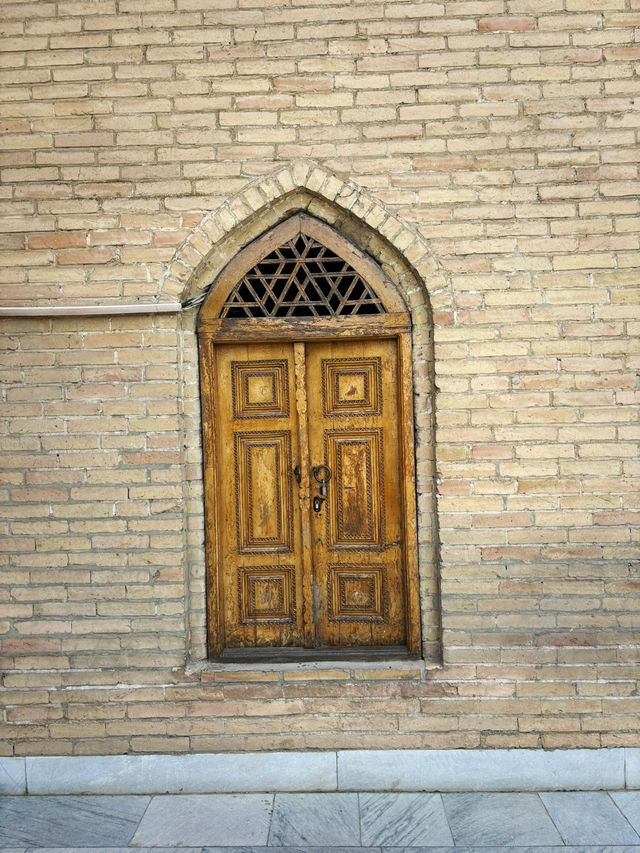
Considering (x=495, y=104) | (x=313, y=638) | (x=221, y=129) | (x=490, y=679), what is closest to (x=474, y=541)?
(x=490, y=679)

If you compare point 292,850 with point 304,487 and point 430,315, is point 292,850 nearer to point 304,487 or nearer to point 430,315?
point 304,487

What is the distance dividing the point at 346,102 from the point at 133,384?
5.93ft

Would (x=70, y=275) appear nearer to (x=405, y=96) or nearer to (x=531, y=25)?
(x=405, y=96)

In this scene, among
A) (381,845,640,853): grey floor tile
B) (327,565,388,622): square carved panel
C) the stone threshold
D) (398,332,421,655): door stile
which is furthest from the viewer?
(327,565,388,622): square carved panel

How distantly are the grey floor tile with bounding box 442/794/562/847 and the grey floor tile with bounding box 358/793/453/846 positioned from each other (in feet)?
0.19

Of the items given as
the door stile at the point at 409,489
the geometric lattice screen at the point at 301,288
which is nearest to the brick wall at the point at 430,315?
the door stile at the point at 409,489

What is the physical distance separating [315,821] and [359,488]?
63.2 inches

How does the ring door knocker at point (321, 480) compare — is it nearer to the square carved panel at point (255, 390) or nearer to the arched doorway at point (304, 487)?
the arched doorway at point (304, 487)

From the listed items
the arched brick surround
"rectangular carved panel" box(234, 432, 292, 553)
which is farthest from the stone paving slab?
"rectangular carved panel" box(234, 432, 292, 553)

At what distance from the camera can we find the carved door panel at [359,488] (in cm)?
372

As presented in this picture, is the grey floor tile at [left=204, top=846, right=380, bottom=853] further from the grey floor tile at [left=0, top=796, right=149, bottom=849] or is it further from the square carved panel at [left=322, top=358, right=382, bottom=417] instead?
the square carved panel at [left=322, top=358, right=382, bottom=417]

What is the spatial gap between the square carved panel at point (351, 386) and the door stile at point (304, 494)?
13cm

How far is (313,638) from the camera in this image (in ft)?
12.2

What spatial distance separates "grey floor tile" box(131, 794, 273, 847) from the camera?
10.1ft
